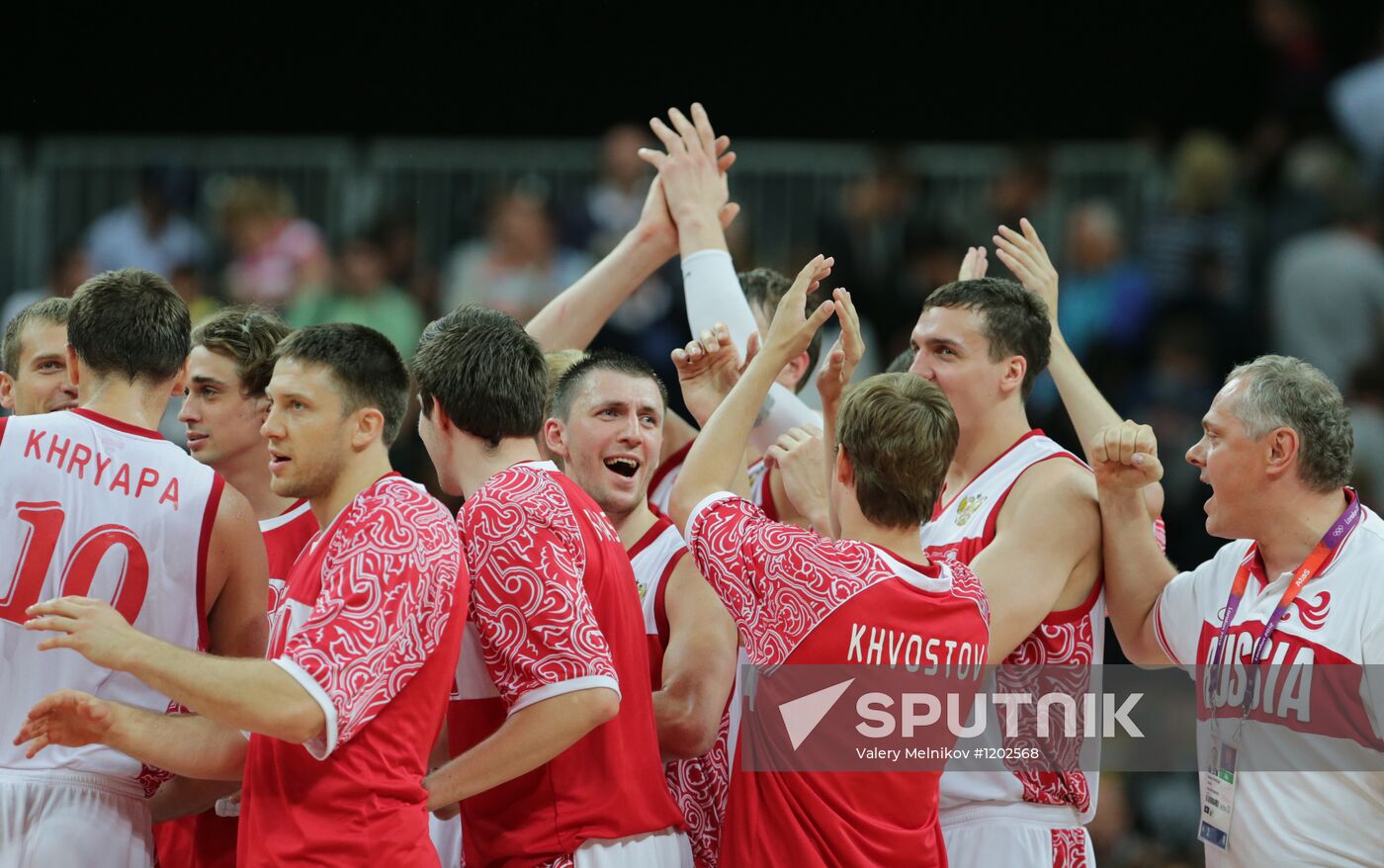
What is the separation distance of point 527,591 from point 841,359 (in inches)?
48.6

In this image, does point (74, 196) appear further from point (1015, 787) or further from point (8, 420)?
point (1015, 787)

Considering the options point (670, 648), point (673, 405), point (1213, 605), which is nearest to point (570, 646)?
point (670, 648)

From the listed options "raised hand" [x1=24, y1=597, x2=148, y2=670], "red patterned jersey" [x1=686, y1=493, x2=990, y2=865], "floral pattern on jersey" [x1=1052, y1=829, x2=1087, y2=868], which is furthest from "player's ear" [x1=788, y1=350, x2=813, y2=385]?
"raised hand" [x1=24, y1=597, x2=148, y2=670]

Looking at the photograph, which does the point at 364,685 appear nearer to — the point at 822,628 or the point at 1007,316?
the point at 822,628

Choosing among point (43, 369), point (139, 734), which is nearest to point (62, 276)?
point (43, 369)

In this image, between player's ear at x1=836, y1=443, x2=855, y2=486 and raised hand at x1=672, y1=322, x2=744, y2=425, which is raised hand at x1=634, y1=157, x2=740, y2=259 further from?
player's ear at x1=836, y1=443, x2=855, y2=486

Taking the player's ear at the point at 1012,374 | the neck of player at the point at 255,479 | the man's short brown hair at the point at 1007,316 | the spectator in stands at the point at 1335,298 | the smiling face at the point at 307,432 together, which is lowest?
the smiling face at the point at 307,432

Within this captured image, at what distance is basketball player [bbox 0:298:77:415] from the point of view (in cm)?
494

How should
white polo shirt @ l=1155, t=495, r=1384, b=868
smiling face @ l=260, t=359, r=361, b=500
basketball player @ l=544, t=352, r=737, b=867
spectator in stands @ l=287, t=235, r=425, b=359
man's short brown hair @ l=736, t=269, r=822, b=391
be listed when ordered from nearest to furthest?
smiling face @ l=260, t=359, r=361, b=500 → white polo shirt @ l=1155, t=495, r=1384, b=868 → basketball player @ l=544, t=352, r=737, b=867 → man's short brown hair @ l=736, t=269, r=822, b=391 → spectator in stands @ l=287, t=235, r=425, b=359

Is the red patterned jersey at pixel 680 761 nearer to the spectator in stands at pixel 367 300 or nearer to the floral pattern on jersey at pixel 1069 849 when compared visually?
the floral pattern on jersey at pixel 1069 849

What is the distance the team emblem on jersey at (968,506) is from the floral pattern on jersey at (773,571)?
886 mm

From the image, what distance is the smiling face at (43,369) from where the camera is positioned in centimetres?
494

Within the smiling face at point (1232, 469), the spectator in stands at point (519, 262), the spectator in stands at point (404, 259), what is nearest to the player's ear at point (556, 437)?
the smiling face at point (1232, 469)

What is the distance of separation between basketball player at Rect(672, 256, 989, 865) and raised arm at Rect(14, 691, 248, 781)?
4.11 ft
